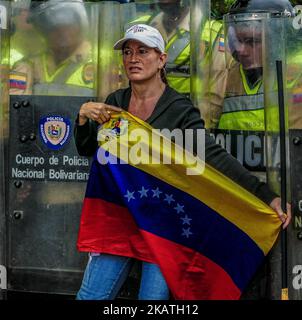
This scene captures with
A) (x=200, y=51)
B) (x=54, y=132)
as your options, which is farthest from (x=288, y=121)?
(x=54, y=132)

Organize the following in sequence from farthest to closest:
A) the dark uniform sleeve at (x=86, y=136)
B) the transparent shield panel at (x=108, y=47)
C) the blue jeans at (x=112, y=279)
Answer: the transparent shield panel at (x=108, y=47) → the dark uniform sleeve at (x=86, y=136) → the blue jeans at (x=112, y=279)

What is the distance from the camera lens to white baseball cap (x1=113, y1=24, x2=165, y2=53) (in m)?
4.30

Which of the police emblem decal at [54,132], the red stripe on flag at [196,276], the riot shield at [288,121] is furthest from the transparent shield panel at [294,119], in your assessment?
the police emblem decal at [54,132]

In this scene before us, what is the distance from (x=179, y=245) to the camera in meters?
4.33

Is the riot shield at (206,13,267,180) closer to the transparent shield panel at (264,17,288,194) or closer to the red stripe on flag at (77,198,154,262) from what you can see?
the transparent shield panel at (264,17,288,194)

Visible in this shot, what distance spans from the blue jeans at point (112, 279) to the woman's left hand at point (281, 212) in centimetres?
65

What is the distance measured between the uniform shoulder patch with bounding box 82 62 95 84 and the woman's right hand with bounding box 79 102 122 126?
11.3 inches

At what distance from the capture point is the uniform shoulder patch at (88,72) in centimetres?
462

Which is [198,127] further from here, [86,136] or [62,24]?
[62,24]

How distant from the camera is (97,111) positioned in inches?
171

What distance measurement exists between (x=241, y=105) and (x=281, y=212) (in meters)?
0.59

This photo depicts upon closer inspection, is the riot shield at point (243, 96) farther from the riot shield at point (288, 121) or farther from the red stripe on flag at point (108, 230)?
the red stripe on flag at point (108, 230)
